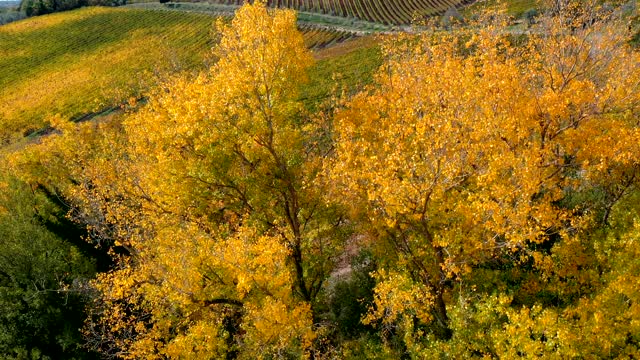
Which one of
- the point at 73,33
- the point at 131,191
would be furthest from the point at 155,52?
the point at 131,191

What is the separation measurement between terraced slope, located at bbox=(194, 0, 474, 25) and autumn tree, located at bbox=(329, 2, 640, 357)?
95.9 m

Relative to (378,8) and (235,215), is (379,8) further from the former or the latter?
(235,215)

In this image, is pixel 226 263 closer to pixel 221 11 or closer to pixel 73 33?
pixel 221 11

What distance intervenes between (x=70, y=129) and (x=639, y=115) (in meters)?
49.6

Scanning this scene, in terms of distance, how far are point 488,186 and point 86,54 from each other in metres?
128

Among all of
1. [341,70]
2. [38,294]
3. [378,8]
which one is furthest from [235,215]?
[378,8]

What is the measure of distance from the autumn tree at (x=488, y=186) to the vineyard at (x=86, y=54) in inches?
2807

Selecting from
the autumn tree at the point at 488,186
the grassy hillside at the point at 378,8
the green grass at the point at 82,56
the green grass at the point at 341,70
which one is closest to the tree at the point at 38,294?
the autumn tree at the point at 488,186

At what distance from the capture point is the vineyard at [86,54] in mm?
92750

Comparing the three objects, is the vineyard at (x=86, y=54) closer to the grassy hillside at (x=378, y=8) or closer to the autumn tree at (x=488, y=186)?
the grassy hillside at (x=378, y=8)

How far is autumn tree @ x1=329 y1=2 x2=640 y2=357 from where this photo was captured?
18.2m

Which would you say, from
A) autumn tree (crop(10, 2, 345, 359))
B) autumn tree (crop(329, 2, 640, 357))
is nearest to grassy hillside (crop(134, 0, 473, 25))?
autumn tree (crop(329, 2, 640, 357))

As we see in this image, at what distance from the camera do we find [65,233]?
42406 mm

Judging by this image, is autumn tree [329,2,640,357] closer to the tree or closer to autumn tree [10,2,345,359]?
autumn tree [10,2,345,359]
